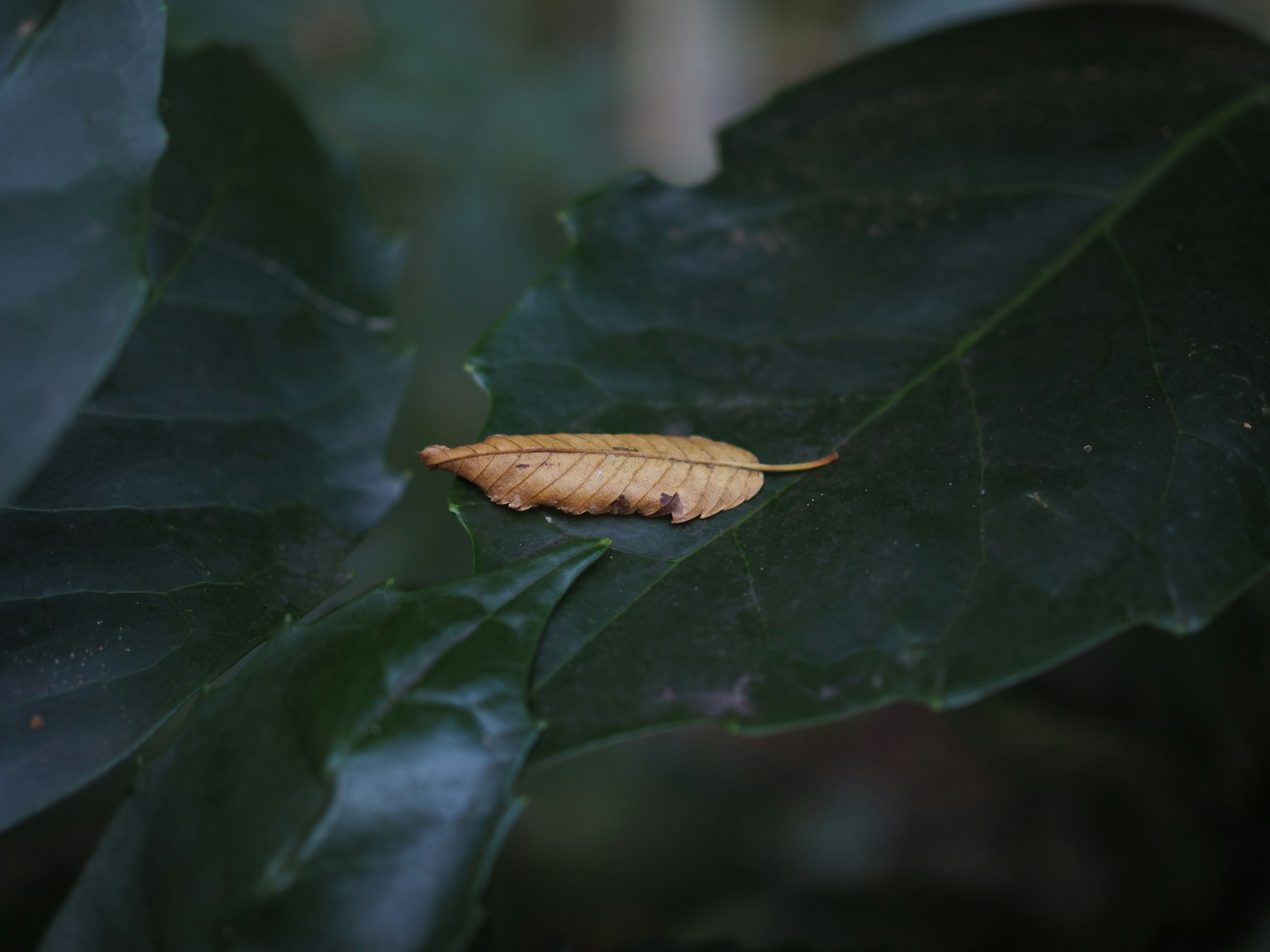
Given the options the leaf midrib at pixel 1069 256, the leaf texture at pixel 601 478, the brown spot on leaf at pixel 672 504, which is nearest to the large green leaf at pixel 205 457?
the leaf texture at pixel 601 478

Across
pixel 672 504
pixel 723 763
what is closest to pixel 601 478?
pixel 672 504

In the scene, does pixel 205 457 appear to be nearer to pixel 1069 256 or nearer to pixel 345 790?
pixel 345 790

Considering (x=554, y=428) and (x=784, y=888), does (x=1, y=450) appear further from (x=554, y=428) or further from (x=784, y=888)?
(x=784, y=888)

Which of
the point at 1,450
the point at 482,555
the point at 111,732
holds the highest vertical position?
the point at 1,450

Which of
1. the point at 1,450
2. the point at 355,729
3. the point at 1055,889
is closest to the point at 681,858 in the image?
the point at 1055,889

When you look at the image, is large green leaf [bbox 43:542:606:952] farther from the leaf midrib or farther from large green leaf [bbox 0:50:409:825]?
the leaf midrib

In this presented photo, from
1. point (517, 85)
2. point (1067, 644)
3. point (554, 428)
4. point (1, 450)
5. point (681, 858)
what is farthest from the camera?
point (517, 85)

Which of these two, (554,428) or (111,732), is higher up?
(554,428)

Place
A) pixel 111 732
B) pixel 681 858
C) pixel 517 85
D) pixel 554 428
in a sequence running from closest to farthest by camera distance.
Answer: pixel 111 732, pixel 554 428, pixel 681 858, pixel 517 85
